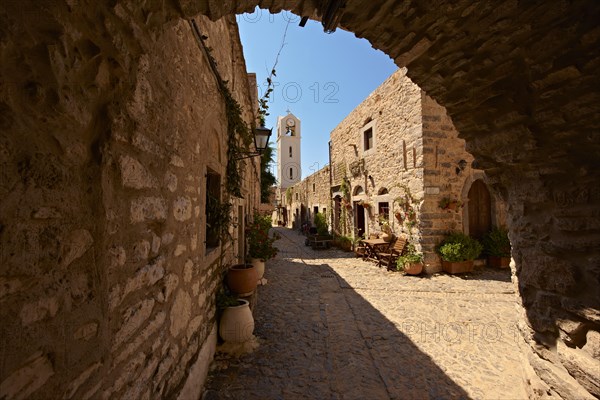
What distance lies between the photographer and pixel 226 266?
13.5 feet

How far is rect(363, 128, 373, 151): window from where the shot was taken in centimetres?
999

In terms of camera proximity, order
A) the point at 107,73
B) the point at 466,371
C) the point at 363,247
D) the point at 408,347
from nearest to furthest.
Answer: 1. the point at 107,73
2. the point at 466,371
3. the point at 408,347
4. the point at 363,247

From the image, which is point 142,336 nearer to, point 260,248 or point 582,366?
point 582,366

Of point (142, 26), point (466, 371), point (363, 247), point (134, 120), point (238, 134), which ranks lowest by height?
point (466, 371)

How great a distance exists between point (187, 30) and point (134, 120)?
1367mm

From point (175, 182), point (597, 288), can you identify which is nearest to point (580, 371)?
point (597, 288)

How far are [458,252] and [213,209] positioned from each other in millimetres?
6273

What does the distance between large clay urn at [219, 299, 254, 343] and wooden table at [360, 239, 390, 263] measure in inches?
226

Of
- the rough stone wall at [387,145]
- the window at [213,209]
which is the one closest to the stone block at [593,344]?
the window at [213,209]

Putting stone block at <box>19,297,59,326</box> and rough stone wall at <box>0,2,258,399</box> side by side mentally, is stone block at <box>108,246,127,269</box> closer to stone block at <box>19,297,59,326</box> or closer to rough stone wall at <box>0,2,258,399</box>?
rough stone wall at <box>0,2,258,399</box>

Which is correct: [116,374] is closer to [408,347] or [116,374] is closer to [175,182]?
[175,182]

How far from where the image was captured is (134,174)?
4.81ft

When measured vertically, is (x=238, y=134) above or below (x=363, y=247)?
above

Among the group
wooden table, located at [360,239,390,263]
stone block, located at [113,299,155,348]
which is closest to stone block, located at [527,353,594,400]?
stone block, located at [113,299,155,348]
